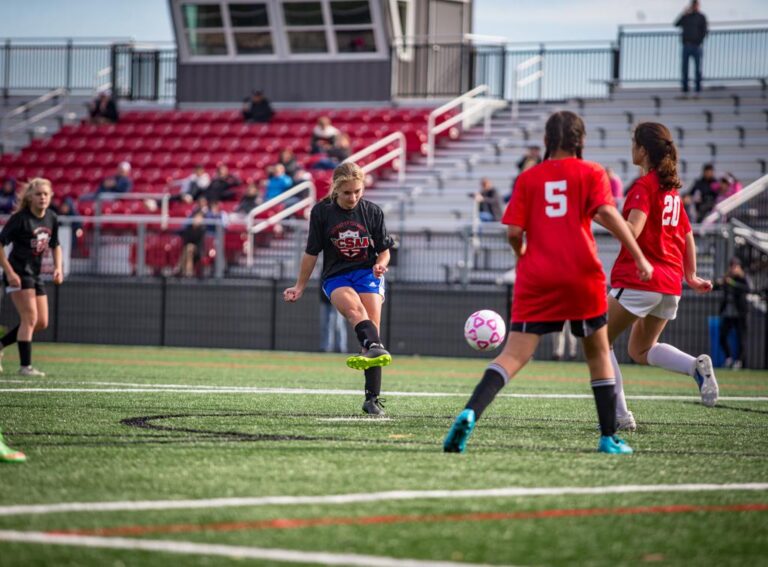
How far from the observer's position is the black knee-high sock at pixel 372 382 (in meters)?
9.69

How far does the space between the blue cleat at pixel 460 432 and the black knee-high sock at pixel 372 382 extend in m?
2.66

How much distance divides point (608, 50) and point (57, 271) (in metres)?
20.3

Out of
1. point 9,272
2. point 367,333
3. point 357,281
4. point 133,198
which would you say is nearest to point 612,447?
point 367,333

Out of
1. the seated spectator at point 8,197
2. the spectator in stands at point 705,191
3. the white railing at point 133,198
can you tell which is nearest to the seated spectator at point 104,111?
the seated spectator at point 8,197

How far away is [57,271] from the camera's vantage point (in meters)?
13.8

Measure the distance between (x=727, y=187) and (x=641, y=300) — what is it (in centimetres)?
1488

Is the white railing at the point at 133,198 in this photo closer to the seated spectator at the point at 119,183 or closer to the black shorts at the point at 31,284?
the seated spectator at the point at 119,183

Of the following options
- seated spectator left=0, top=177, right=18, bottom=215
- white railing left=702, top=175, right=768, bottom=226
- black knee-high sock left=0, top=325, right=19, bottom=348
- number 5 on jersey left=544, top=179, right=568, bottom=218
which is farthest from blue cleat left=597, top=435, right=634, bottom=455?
seated spectator left=0, top=177, right=18, bottom=215

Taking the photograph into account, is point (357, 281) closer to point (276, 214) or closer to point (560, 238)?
point (560, 238)

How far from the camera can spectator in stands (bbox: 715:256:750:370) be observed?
1939cm

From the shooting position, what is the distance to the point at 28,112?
36625mm

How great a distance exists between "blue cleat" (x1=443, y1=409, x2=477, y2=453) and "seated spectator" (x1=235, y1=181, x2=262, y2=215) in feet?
61.3

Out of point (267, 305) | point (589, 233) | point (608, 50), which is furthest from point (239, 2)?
point (589, 233)

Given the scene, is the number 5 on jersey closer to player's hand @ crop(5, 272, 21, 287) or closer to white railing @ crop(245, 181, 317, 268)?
player's hand @ crop(5, 272, 21, 287)
